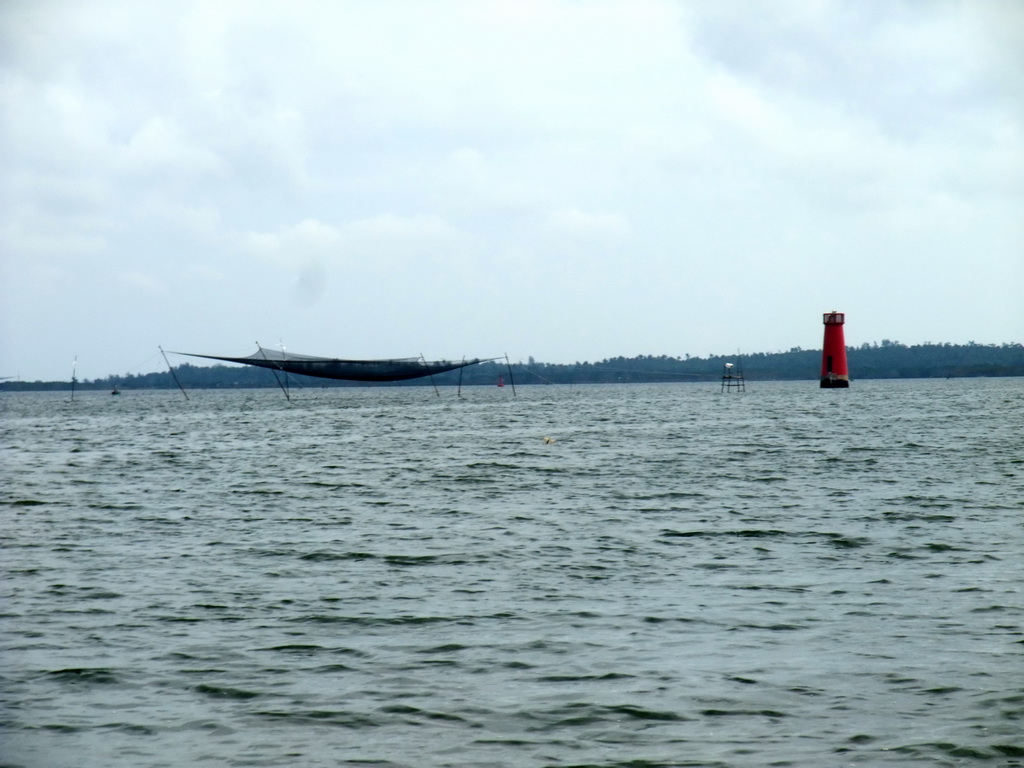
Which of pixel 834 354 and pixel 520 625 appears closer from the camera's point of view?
pixel 520 625

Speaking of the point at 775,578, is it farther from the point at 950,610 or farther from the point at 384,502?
the point at 384,502

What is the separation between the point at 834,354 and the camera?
155 metres

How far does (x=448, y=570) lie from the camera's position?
59.8ft

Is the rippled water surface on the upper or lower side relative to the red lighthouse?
lower

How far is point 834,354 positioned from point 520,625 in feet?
485

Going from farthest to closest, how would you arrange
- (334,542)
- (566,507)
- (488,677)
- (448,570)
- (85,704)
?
(566,507), (334,542), (448,570), (488,677), (85,704)

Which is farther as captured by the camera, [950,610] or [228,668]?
[950,610]

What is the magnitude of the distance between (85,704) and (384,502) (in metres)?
18.1

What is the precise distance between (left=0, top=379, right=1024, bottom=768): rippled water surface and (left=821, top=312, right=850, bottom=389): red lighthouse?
12058 cm

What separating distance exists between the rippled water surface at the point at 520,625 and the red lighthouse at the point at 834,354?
120585 mm

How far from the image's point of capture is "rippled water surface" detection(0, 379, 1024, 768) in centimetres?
1005

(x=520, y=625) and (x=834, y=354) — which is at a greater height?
(x=834, y=354)

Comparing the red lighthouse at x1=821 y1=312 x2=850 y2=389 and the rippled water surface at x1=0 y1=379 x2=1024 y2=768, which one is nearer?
the rippled water surface at x1=0 y1=379 x2=1024 y2=768

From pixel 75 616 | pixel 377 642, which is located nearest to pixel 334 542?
pixel 75 616
